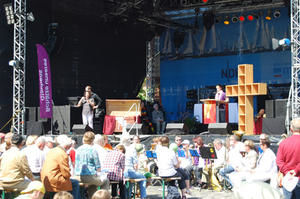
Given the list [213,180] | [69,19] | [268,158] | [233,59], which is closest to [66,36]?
[69,19]

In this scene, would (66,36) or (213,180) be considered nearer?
(213,180)

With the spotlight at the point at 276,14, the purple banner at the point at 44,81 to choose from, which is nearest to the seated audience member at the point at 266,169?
the purple banner at the point at 44,81

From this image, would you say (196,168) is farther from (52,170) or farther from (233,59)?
(233,59)

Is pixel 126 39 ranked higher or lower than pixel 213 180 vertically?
higher

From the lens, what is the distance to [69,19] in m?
16.3

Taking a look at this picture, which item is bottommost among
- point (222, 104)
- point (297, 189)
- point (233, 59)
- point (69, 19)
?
point (297, 189)

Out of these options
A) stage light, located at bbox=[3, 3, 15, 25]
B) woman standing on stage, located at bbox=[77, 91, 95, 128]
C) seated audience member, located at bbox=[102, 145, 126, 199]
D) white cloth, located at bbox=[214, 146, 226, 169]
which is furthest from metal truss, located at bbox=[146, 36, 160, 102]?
seated audience member, located at bbox=[102, 145, 126, 199]

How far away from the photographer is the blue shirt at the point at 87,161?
21.2 ft

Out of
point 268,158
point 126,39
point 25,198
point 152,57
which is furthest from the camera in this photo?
point 152,57

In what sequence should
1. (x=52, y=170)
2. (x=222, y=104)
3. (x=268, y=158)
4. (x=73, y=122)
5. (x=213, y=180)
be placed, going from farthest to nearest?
1. (x=73, y=122)
2. (x=222, y=104)
3. (x=213, y=180)
4. (x=52, y=170)
5. (x=268, y=158)

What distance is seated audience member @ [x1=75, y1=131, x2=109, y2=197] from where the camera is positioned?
6.48m

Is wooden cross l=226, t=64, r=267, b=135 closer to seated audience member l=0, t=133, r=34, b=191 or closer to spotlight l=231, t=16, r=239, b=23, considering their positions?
spotlight l=231, t=16, r=239, b=23

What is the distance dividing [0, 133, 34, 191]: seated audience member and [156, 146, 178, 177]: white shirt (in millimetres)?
2453

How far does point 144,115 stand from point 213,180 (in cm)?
581
